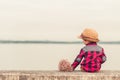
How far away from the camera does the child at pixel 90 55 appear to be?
9.11m

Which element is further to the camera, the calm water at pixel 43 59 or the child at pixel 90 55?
the calm water at pixel 43 59

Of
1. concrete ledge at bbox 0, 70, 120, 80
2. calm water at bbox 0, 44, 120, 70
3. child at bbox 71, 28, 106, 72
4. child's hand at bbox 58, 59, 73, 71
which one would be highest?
calm water at bbox 0, 44, 120, 70

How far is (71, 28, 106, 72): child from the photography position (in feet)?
29.9

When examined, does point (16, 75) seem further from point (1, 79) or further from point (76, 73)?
point (76, 73)

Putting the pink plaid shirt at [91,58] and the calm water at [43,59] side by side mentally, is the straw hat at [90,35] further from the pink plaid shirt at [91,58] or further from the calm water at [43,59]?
the calm water at [43,59]

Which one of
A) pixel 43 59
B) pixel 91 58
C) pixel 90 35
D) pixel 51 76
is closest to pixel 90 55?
pixel 91 58

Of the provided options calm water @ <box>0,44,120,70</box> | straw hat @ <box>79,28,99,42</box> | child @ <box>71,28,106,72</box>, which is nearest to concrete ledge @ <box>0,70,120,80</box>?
child @ <box>71,28,106,72</box>

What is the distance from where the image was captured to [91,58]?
9.13m

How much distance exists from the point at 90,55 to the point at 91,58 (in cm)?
6

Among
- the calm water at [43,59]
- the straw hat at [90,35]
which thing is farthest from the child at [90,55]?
the calm water at [43,59]

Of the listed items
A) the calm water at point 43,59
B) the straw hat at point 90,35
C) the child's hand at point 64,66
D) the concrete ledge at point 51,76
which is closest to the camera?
the concrete ledge at point 51,76

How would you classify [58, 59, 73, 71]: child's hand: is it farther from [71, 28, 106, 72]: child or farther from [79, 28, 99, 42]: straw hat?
[79, 28, 99, 42]: straw hat

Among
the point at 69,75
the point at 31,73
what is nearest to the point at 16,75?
the point at 31,73

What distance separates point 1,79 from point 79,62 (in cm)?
171
